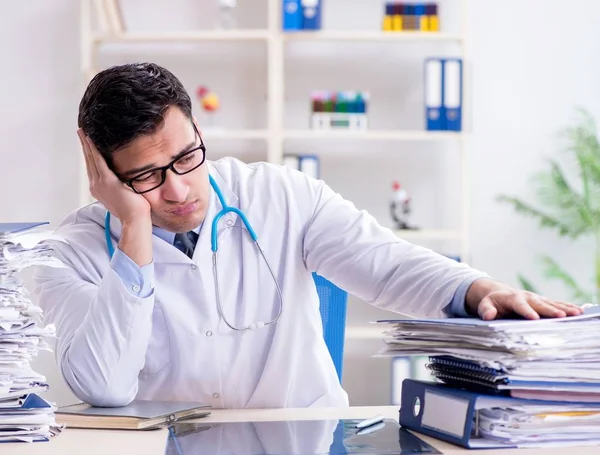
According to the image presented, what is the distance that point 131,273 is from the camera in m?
1.45

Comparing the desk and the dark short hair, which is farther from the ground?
the dark short hair

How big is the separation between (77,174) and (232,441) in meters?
2.99

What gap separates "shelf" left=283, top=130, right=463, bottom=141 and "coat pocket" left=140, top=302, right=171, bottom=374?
6.85ft

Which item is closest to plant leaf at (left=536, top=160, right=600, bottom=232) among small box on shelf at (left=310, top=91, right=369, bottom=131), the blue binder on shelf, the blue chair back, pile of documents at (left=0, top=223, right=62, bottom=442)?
small box on shelf at (left=310, top=91, right=369, bottom=131)

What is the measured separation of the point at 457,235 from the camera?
369 cm

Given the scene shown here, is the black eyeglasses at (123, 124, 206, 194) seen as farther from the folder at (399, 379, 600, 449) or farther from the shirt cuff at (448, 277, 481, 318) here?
the folder at (399, 379, 600, 449)

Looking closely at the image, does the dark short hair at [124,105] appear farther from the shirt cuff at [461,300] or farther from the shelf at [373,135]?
the shelf at [373,135]

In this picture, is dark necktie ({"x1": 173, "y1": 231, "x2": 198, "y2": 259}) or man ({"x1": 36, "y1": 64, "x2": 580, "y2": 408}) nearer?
man ({"x1": 36, "y1": 64, "x2": 580, "y2": 408})

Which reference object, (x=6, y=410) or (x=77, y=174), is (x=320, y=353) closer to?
(x=6, y=410)

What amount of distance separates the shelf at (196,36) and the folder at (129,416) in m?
2.52

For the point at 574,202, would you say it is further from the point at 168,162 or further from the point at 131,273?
the point at 131,273

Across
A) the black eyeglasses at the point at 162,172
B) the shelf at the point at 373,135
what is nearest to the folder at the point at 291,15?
the shelf at the point at 373,135

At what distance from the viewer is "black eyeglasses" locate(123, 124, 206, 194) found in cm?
157

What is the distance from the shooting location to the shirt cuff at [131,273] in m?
1.45
